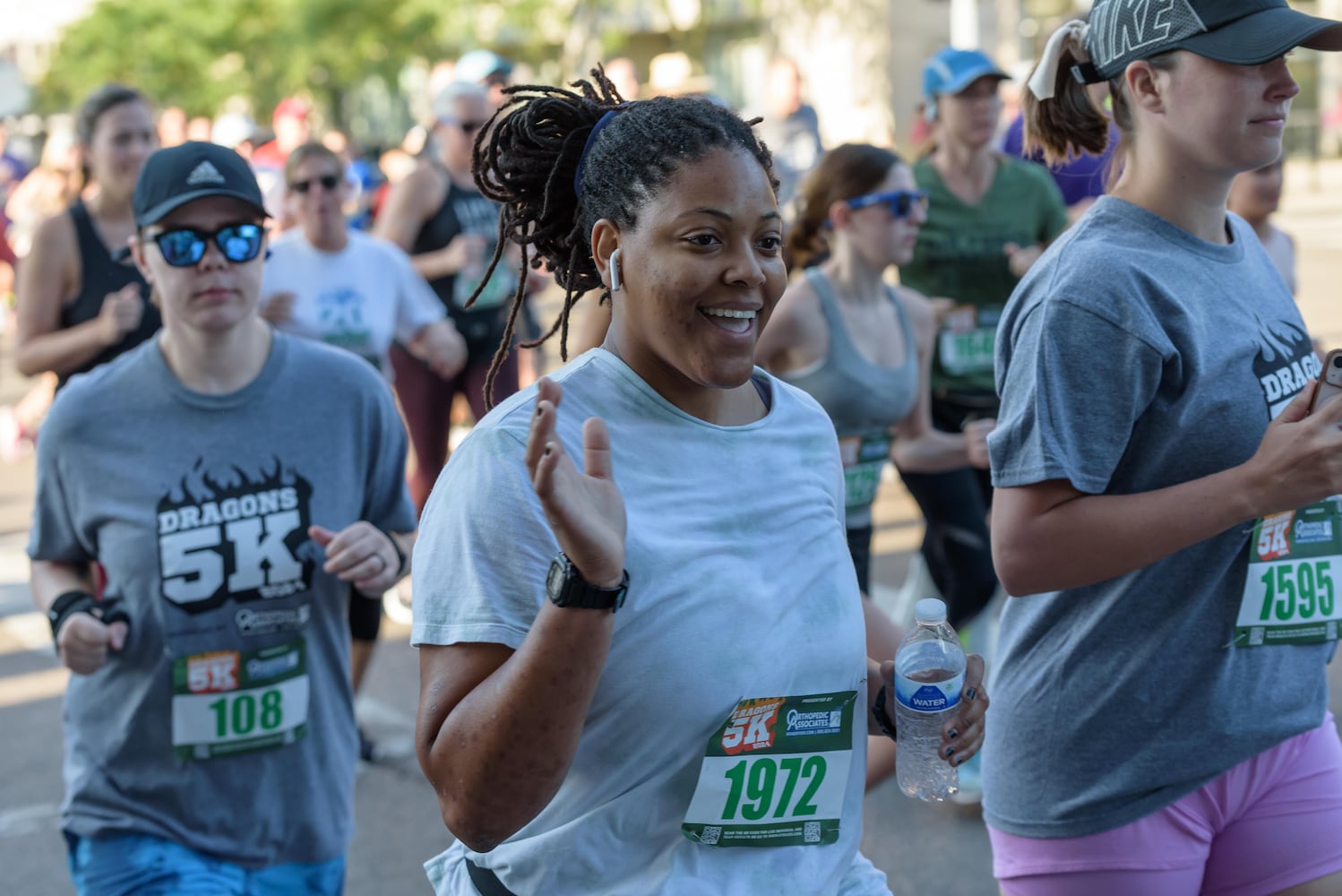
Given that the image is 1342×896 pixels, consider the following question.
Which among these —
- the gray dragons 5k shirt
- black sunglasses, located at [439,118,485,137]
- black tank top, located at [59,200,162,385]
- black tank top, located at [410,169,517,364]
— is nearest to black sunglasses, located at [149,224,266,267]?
the gray dragons 5k shirt

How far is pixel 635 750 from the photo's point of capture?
6.59ft

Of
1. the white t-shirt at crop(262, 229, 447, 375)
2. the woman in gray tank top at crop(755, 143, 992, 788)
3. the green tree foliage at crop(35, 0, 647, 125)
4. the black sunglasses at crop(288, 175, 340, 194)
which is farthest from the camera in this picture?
the green tree foliage at crop(35, 0, 647, 125)

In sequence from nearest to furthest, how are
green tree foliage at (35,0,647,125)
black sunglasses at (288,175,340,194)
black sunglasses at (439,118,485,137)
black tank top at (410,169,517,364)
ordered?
black sunglasses at (288,175,340,194) → black tank top at (410,169,517,364) → black sunglasses at (439,118,485,137) → green tree foliage at (35,0,647,125)

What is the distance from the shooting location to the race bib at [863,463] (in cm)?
477

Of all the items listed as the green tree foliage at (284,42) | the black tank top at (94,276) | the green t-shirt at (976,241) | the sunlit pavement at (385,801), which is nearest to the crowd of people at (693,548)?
the sunlit pavement at (385,801)

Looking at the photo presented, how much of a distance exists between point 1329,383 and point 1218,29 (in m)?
0.56

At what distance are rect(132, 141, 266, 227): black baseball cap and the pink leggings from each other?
6.54 feet

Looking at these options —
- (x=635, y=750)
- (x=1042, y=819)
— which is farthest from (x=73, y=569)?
(x=1042, y=819)

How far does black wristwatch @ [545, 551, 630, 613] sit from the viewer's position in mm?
1774

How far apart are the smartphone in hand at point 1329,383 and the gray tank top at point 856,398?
238 centimetres

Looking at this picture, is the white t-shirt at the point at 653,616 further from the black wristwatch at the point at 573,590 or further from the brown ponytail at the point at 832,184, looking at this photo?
the brown ponytail at the point at 832,184

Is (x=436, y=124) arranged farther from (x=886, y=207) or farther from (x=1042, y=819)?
(x=1042, y=819)

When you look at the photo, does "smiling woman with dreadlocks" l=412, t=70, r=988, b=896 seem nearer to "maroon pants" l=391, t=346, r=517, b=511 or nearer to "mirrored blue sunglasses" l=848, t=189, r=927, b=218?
"mirrored blue sunglasses" l=848, t=189, r=927, b=218

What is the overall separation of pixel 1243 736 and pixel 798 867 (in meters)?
0.84
